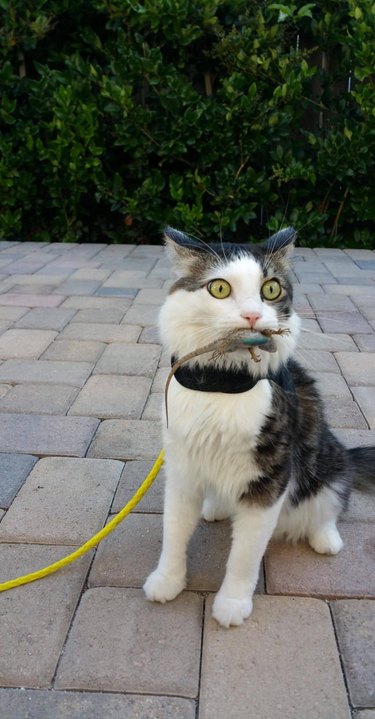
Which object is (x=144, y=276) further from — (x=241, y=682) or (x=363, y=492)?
(x=241, y=682)

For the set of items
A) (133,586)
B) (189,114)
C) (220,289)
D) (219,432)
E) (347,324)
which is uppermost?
(220,289)

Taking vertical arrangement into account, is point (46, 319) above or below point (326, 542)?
below

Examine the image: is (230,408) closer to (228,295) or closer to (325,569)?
(228,295)

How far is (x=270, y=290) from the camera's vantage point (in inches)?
60.1

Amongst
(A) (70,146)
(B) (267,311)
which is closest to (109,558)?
(B) (267,311)

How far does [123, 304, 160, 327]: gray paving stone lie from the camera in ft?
13.4

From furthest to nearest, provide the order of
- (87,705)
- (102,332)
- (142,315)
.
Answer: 1. (142,315)
2. (102,332)
3. (87,705)

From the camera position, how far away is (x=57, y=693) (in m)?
1.44

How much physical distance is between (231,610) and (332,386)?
1735mm

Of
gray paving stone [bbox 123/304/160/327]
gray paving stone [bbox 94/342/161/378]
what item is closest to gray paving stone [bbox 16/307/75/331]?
gray paving stone [bbox 123/304/160/327]

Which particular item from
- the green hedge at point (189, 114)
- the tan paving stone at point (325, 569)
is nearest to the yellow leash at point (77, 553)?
the tan paving stone at point (325, 569)

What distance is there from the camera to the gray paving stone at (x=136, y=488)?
2.19 m

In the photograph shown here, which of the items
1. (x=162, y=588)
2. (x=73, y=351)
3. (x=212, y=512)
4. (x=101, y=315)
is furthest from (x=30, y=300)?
(x=162, y=588)

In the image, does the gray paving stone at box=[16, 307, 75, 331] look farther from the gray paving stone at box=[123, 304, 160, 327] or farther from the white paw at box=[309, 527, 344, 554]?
the white paw at box=[309, 527, 344, 554]
